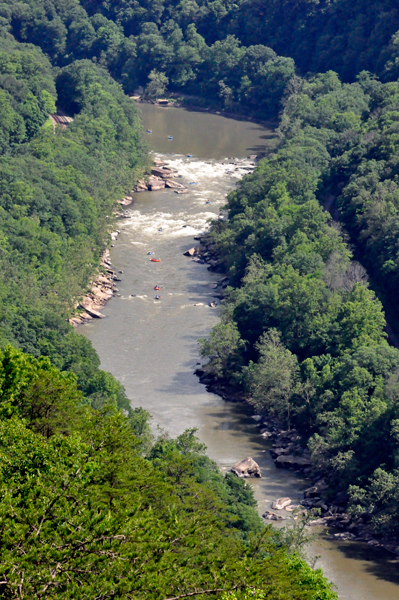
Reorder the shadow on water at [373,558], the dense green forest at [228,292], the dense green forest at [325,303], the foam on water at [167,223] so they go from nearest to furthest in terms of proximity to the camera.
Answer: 1. the dense green forest at [228,292]
2. the shadow on water at [373,558]
3. the dense green forest at [325,303]
4. the foam on water at [167,223]

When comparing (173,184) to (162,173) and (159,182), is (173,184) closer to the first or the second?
(159,182)

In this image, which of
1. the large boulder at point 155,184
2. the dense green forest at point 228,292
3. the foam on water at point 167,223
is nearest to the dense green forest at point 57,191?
the dense green forest at point 228,292

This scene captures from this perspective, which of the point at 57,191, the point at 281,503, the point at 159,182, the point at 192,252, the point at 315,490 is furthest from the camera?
the point at 159,182

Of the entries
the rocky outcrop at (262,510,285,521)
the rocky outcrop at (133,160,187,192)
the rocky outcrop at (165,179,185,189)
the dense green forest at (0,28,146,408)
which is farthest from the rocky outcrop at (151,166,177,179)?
the rocky outcrop at (262,510,285,521)

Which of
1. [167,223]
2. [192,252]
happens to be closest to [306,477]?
[192,252]

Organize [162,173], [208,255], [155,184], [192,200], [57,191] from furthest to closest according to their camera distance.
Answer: [162,173] < [155,184] < [192,200] < [208,255] < [57,191]

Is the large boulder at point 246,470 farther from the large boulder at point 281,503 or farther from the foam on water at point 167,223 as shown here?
the foam on water at point 167,223

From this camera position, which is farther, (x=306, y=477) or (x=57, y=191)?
(x=57, y=191)

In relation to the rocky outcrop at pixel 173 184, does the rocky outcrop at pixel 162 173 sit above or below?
above

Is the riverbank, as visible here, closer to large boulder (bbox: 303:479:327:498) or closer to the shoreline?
the shoreline

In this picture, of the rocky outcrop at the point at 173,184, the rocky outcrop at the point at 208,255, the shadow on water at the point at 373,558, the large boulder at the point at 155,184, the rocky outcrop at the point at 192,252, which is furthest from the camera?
the rocky outcrop at the point at 173,184
